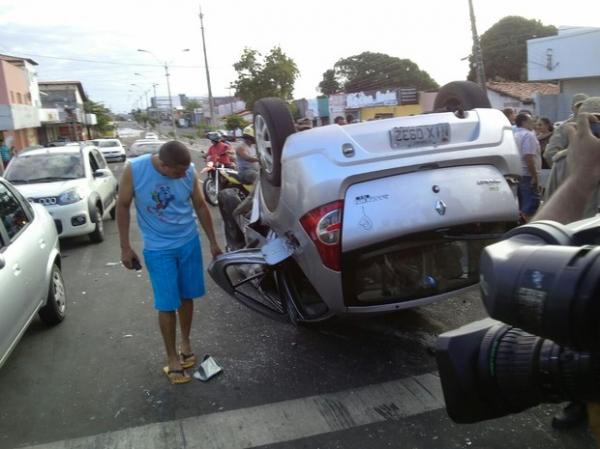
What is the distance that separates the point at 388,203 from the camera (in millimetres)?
3010

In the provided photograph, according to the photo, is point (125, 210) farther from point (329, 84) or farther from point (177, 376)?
point (329, 84)

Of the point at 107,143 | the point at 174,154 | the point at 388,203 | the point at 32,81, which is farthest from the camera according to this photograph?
the point at 32,81

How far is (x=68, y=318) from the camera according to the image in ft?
16.6

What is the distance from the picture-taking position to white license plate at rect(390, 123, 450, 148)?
10.4 feet

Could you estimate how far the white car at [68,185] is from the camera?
25.3 ft

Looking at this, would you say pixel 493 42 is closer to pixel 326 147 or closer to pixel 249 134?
pixel 249 134

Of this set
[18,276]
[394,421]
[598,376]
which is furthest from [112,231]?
[598,376]

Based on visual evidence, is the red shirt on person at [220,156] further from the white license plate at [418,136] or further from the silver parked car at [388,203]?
the white license plate at [418,136]

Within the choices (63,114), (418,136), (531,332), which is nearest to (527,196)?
(418,136)

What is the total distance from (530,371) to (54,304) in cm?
432

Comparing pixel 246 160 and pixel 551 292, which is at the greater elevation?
pixel 551 292

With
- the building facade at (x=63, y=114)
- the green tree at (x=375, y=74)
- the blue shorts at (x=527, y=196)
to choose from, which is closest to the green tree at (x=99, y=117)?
the building facade at (x=63, y=114)

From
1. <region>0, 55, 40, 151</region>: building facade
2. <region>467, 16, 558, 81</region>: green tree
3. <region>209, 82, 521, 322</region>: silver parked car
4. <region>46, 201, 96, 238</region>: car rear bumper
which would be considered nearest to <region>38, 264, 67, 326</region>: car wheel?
<region>209, 82, 521, 322</region>: silver parked car

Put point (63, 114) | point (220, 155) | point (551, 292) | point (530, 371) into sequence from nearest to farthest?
1. point (551, 292)
2. point (530, 371)
3. point (220, 155)
4. point (63, 114)
